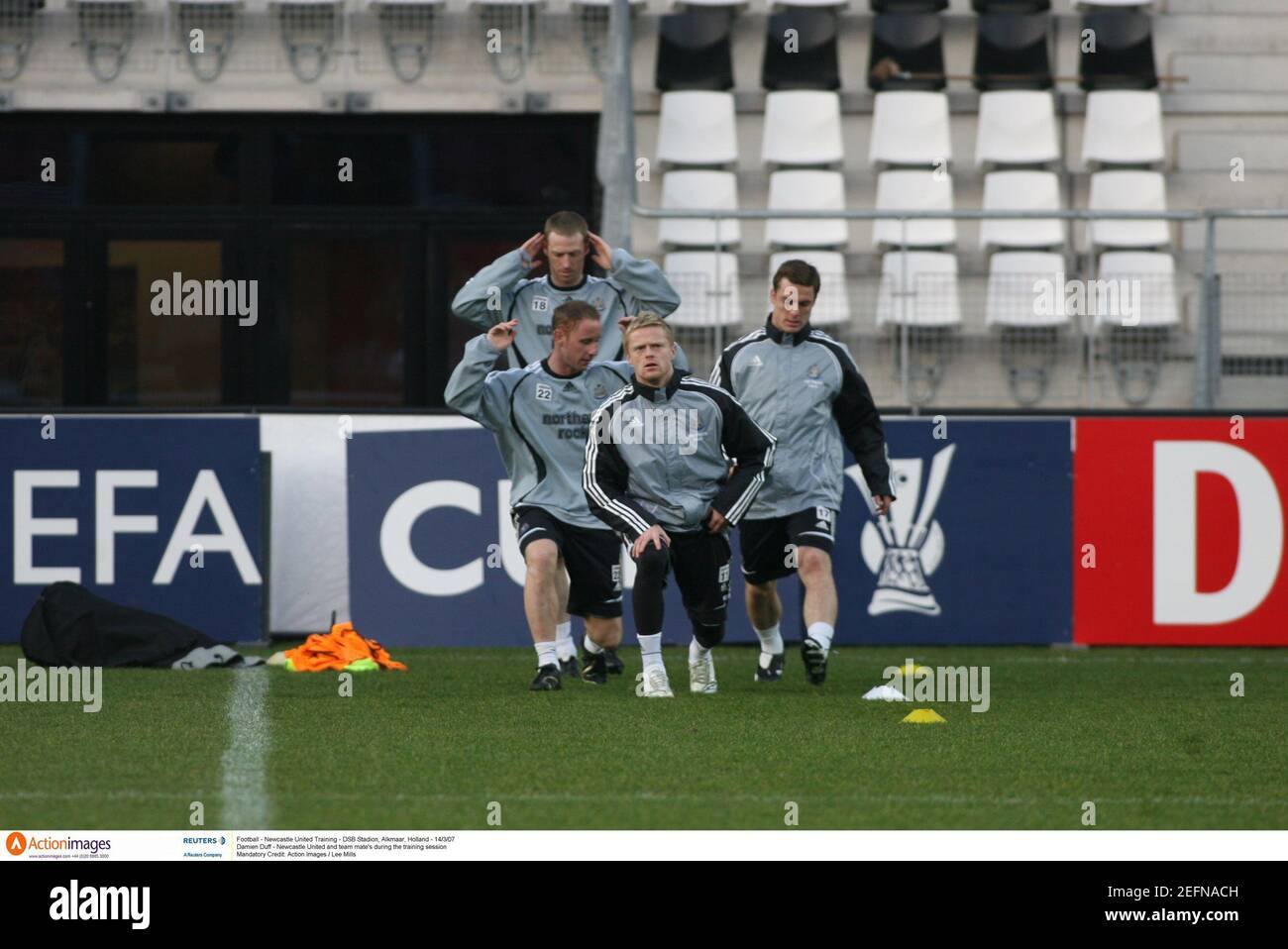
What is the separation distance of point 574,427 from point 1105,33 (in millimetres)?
9060

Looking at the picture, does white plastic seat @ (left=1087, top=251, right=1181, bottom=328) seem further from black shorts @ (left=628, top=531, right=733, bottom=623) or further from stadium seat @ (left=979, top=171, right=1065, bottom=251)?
black shorts @ (left=628, top=531, right=733, bottom=623)

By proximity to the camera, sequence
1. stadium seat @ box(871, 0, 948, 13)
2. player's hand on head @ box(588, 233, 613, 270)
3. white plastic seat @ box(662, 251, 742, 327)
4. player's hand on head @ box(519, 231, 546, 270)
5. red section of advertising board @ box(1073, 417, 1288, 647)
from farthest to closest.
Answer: stadium seat @ box(871, 0, 948, 13)
white plastic seat @ box(662, 251, 742, 327)
red section of advertising board @ box(1073, 417, 1288, 647)
player's hand on head @ box(519, 231, 546, 270)
player's hand on head @ box(588, 233, 613, 270)

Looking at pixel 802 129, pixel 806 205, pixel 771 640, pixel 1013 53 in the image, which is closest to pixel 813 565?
pixel 771 640

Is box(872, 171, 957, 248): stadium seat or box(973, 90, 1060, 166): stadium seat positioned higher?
box(973, 90, 1060, 166): stadium seat

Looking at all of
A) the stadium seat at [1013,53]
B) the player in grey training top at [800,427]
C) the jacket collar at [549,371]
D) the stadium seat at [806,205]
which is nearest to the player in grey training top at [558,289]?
the jacket collar at [549,371]

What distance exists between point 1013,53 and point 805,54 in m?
1.72

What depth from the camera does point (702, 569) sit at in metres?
8.86

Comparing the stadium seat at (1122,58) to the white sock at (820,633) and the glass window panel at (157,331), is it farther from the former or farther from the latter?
the white sock at (820,633)

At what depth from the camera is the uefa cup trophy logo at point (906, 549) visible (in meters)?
12.2

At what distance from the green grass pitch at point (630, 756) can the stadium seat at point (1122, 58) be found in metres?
7.55

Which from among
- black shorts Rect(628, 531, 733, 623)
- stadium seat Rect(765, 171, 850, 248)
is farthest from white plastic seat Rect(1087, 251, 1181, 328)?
black shorts Rect(628, 531, 733, 623)

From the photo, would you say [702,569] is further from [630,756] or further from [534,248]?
[630,756]

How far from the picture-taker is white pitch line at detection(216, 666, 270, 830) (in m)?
5.61

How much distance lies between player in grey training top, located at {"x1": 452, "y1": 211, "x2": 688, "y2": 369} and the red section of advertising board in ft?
12.1
